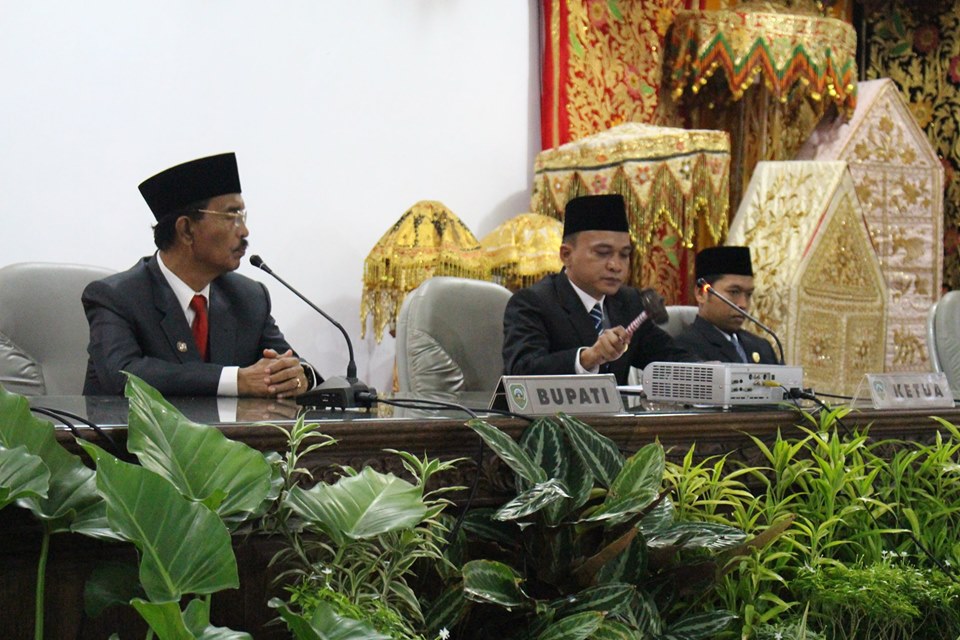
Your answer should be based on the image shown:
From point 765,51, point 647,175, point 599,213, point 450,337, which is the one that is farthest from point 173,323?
point 765,51

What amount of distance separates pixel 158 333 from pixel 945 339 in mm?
2330

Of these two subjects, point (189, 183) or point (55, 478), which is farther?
point (189, 183)

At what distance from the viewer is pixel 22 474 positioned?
111 cm

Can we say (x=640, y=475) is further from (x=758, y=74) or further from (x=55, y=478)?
(x=758, y=74)

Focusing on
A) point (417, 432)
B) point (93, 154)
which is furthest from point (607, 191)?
point (417, 432)

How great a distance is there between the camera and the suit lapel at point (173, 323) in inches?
94.3

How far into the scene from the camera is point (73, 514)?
1181 mm

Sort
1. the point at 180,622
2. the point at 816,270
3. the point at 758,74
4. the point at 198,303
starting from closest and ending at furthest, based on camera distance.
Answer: the point at 180,622 < the point at 198,303 < the point at 816,270 < the point at 758,74

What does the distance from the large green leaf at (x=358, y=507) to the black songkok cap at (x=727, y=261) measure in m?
2.65

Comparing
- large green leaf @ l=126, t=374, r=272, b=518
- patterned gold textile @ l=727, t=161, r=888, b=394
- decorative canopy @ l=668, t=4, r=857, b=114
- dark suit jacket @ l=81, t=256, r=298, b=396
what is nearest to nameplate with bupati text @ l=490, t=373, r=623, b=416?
large green leaf @ l=126, t=374, r=272, b=518

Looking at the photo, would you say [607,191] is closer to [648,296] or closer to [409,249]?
[409,249]

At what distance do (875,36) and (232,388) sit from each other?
16.6 ft

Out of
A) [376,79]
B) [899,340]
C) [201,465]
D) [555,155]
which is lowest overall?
[899,340]

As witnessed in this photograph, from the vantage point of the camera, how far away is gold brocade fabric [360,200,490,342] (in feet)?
13.3
